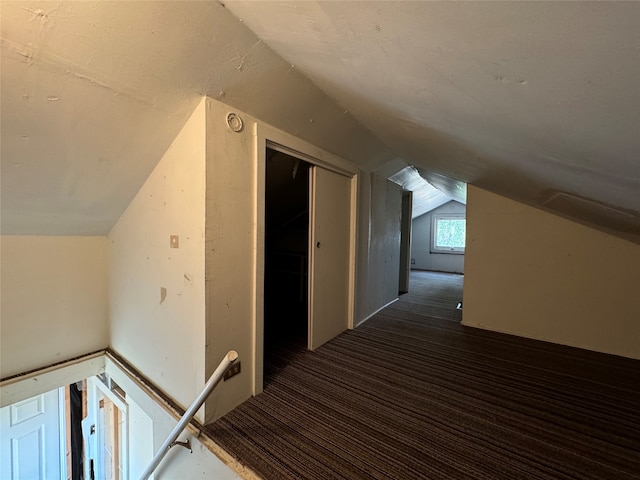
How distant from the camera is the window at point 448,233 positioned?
7426 mm

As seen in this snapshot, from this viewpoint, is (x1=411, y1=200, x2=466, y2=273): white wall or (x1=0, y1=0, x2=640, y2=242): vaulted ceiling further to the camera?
(x1=411, y1=200, x2=466, y2=273): white wall

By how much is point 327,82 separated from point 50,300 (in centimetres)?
267

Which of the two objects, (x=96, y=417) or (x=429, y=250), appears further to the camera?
(x=429, y=250)

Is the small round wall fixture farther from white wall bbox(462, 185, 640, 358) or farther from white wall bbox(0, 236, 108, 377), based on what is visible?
white wall bbox(462, 185, 640, 358)

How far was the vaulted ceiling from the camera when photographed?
637 millimetres

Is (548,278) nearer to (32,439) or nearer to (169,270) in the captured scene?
(169,270)

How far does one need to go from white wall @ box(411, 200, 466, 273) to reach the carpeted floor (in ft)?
16.4

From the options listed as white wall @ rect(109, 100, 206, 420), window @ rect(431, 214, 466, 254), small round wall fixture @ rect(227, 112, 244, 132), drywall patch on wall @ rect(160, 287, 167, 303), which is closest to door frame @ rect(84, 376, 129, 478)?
white wall @ rect(109, 100, 206, 420)

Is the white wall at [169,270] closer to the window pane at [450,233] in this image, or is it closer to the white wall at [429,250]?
the white wall at [429,250]

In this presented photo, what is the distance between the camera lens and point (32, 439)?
3.15 meters

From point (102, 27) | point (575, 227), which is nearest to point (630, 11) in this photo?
point (102, 27)

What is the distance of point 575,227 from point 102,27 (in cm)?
388

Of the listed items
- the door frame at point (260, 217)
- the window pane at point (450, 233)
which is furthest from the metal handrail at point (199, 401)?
the window pane at point (450, 233)

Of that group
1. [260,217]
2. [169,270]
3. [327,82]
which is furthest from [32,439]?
[327,82]
